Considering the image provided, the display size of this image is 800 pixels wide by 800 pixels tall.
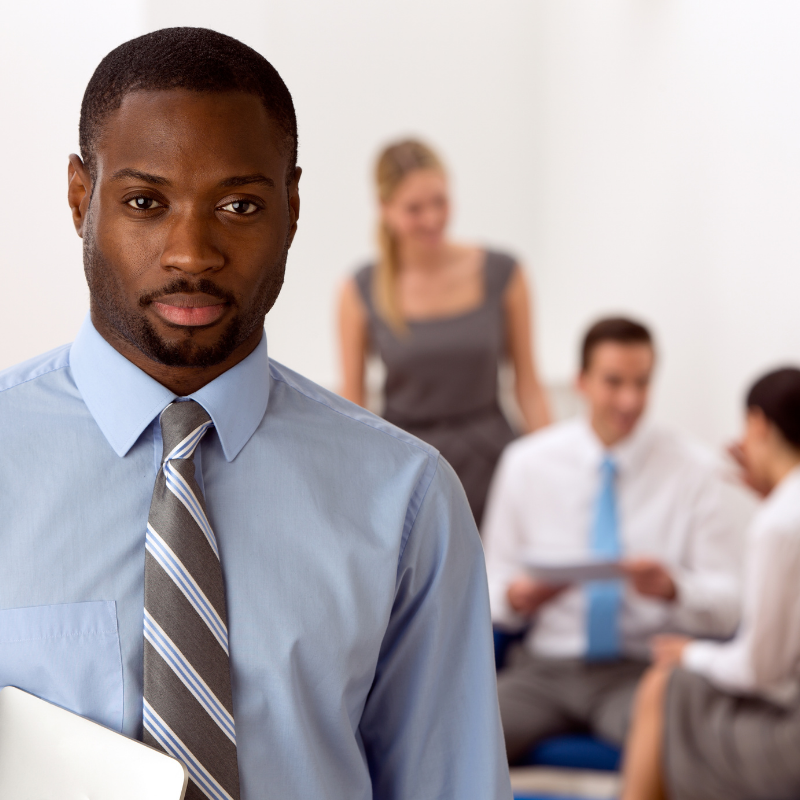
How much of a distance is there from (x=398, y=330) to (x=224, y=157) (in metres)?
2.42

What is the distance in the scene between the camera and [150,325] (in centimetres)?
84

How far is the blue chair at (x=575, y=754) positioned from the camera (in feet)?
8.64

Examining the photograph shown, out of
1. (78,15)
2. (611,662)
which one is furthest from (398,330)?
(78,15)

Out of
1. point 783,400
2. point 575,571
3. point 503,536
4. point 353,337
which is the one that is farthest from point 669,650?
point 353,337

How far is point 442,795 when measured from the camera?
96cm

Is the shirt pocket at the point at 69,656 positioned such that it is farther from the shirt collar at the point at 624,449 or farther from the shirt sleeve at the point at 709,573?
the shirt collar at the point at 624,449

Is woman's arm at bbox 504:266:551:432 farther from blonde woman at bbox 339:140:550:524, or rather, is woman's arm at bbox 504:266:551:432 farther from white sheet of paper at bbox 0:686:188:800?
white sheet of paper at bbox 0:686:188:800

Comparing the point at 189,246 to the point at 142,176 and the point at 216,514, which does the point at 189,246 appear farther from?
the point at 216,514

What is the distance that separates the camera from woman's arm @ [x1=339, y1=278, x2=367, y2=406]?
326 centimetres

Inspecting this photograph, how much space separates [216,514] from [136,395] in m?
0.12

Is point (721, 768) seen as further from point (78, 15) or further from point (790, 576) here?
point (78, 15)

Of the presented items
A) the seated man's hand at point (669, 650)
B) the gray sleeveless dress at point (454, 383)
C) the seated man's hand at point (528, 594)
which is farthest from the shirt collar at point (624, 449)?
the seated man's hand at point (669, 650)

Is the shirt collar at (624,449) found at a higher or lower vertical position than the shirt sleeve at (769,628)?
higher

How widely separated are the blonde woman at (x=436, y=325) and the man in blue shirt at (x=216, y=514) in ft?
7.24
